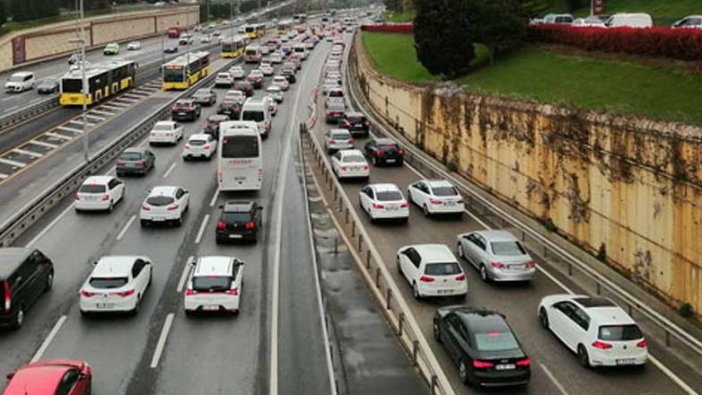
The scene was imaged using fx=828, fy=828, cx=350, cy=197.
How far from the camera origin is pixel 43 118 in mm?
60844

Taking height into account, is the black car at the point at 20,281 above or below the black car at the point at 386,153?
below

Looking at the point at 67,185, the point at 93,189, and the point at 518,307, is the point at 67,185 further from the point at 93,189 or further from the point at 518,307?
the point at 518,307

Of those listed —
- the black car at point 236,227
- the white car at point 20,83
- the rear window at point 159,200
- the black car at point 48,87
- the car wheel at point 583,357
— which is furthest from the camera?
the white car at point 20,83

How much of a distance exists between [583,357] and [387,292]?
681 centimetres

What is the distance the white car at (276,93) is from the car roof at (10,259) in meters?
49.4

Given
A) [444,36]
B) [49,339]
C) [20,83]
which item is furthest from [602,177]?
[20,83]

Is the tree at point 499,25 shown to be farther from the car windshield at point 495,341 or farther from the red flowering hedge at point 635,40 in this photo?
the car windshield at point 495,341

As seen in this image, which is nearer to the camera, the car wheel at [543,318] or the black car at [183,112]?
the car wheel at [543,318]

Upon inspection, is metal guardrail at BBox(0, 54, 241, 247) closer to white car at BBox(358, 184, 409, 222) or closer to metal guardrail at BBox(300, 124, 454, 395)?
metal guardrail at BBox(300, 124, 454, 395)

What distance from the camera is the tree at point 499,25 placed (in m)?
57.0

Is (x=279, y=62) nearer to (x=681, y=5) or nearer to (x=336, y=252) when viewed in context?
(x=681, y=5)

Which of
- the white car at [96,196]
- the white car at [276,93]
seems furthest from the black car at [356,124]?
the white car at [96,196]

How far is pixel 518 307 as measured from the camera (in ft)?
86.6

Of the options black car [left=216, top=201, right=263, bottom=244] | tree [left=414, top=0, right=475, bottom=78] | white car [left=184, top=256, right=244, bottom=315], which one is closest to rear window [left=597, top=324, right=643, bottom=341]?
white car [left=184, top=256, right=244, bottom=315]
